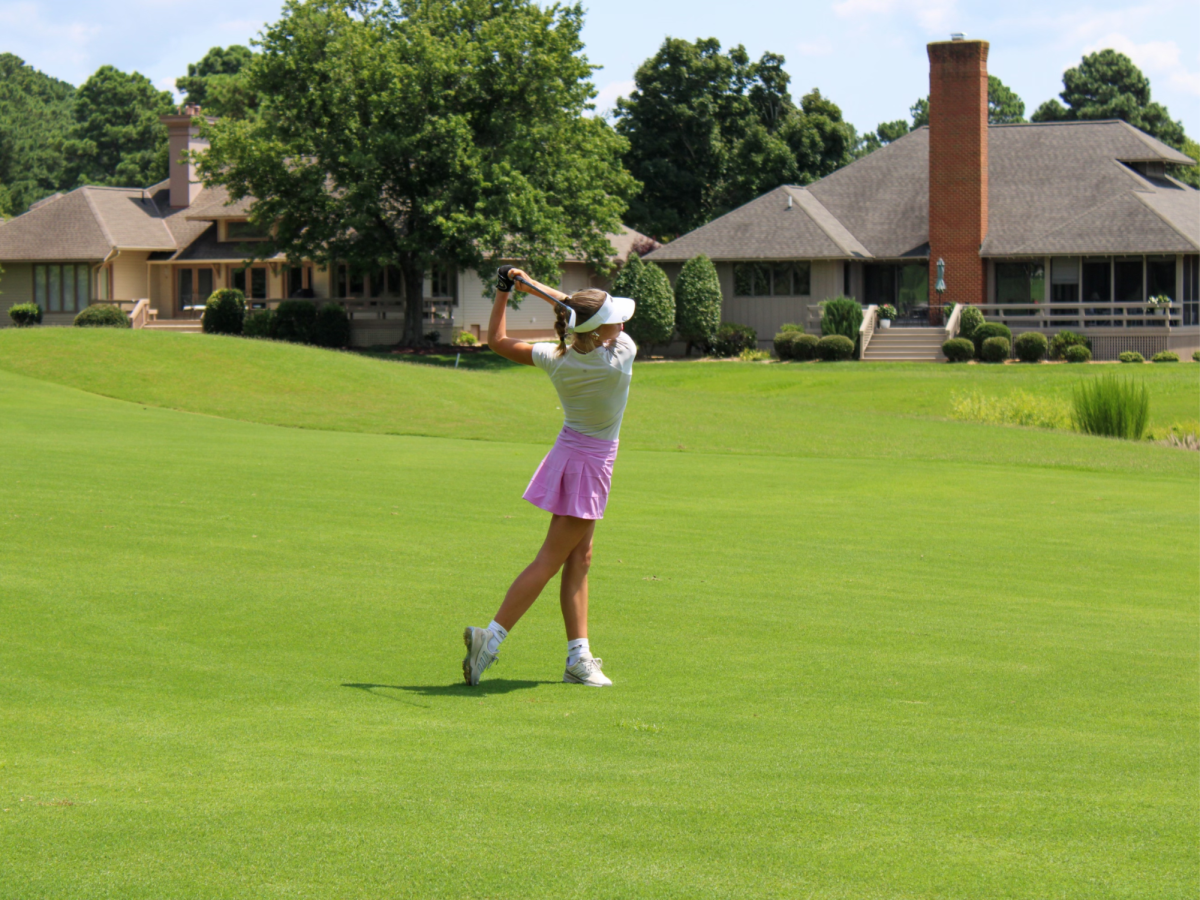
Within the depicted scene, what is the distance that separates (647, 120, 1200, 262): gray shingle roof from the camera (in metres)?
50.2

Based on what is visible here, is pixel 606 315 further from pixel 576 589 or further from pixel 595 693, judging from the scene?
pixel 595 693

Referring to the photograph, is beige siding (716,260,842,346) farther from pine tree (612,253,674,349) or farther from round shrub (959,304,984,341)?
round shrub (959,304,984,341)

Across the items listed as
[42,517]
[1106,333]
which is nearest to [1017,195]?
[1106,333]

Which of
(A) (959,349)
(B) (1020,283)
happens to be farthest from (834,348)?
(B) (1020,283)

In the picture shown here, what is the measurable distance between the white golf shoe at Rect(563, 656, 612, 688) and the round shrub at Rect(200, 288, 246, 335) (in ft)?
166

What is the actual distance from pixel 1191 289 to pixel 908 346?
1090 centimetres

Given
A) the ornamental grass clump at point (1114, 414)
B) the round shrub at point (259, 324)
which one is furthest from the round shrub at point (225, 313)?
the ornamental grass clump at point (1114, 414)

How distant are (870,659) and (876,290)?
166 ft

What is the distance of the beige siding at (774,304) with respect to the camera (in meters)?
54.5

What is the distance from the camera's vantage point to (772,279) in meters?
55.5

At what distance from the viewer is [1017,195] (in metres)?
54.4

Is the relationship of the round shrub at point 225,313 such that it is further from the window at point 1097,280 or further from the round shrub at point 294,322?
the window at point 1097,280

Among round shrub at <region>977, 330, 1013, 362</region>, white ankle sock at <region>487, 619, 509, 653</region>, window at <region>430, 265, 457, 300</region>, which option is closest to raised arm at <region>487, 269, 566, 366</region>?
white ankle sock at <region>487, 619, 509, 653</region>

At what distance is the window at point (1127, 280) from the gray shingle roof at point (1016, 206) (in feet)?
4.55
